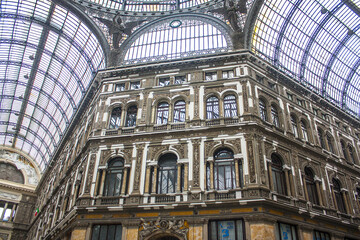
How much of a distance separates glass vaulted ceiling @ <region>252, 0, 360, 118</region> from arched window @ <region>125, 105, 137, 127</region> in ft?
44.4

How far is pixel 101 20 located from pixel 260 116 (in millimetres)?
21204

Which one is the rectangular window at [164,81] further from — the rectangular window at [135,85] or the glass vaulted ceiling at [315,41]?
the glass vaulted ceiling at [315,41]

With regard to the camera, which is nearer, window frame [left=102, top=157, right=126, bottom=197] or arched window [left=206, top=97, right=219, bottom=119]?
window frame [left=102, top=157, right=126, bottom=197]

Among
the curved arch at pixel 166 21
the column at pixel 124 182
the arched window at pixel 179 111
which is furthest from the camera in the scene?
the curved arch at pixel 166 21

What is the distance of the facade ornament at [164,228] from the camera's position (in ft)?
71.1

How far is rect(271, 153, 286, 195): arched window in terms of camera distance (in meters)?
24.2

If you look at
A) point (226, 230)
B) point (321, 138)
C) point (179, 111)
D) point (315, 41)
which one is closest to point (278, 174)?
point (226, 230)

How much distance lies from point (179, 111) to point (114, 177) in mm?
7858

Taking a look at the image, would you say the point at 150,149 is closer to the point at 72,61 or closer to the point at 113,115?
the point at 113,115

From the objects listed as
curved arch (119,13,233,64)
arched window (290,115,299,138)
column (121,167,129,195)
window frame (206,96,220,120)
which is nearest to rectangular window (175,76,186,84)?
curved arch (119,13,233,64)

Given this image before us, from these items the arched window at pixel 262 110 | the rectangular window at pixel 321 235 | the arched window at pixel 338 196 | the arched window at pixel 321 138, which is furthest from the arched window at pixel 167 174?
the arched window at pixel 321 138

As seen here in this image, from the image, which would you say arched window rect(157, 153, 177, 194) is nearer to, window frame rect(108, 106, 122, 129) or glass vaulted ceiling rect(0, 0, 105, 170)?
window frame rect(108, 106, 122, 129)

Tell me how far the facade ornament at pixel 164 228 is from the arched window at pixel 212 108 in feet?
29.8

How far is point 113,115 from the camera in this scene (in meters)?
29.2
